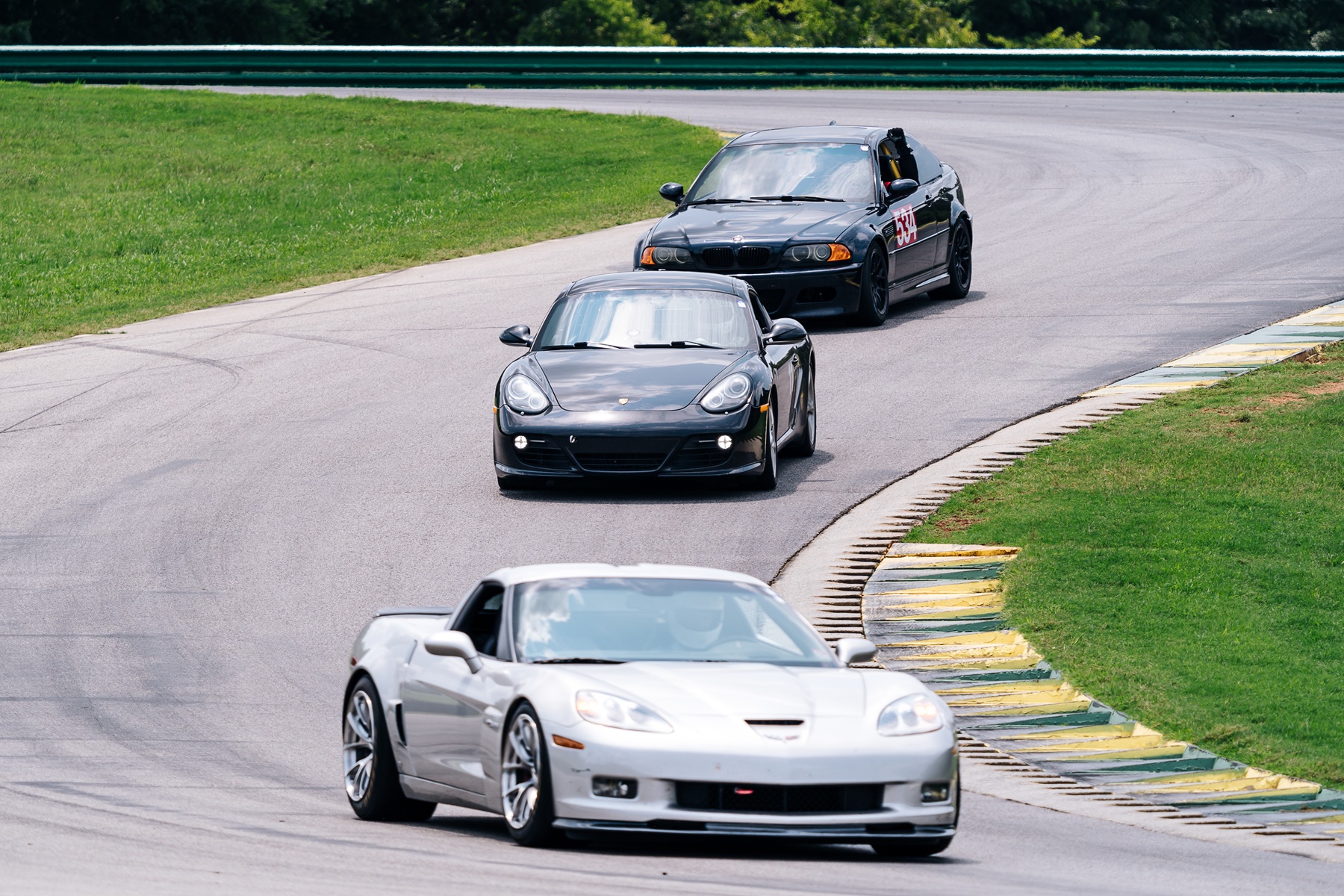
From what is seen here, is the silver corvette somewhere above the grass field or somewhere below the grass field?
above

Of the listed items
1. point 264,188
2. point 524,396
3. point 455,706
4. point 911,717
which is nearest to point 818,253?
point 524,396

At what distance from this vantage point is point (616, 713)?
7.57 m

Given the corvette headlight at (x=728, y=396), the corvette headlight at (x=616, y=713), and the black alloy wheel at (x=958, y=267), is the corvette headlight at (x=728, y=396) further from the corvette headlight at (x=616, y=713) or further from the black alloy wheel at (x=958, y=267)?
the black alloy wheel at (x=958, y=267)

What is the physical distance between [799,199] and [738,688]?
46.1ft

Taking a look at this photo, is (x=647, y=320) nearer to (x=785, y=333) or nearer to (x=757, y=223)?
(x=785, y=333)

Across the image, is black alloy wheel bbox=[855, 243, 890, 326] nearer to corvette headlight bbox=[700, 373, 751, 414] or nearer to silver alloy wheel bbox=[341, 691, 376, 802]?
corvette headlight bbox=[700, 373, 751, 414]

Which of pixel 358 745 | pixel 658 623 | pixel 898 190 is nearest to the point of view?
pixel 658 623

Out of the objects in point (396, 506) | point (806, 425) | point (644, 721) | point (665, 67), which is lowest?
point (396, 506)

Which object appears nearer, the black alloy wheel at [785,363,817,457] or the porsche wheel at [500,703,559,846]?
the porsche wheel at [500,703,559,846]

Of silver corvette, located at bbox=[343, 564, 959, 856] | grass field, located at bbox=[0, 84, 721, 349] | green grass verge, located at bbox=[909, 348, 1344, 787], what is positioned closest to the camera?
silver corvette, located at bbox=[343, 564, 959, 856]

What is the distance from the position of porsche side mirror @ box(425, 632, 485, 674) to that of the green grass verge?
12.4ft

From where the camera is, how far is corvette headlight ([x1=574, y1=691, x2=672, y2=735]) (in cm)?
753

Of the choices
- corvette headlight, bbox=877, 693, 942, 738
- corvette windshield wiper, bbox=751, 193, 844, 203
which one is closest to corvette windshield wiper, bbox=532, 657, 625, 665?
corvette headlight, bbox=877, 693, 942, 738

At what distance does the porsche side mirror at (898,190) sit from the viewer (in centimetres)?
2117
